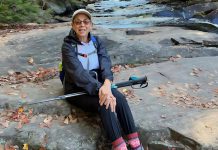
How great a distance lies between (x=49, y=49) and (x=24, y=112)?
3.55 metres

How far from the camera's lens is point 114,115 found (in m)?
4.41

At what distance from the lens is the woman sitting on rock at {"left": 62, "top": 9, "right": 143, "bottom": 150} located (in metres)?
4.40

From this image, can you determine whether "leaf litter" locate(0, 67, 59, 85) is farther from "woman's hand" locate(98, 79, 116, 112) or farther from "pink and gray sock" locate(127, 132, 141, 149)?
"pink and gray sock" locate(127, 132, 141, 149)

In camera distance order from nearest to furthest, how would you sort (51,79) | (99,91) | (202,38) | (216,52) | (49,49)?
1. (99,91)
2. (51,79)
3. (49,49)
4. (216,52)
5. (202,38)

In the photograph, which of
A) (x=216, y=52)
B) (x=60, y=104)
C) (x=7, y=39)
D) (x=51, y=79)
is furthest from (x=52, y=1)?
(x=60, y=104)

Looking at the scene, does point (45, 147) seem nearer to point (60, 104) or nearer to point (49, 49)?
point (60, 104)

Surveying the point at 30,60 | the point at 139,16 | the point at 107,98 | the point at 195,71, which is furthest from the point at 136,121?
the point at 139,16

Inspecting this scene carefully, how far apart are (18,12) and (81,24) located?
9841 mm

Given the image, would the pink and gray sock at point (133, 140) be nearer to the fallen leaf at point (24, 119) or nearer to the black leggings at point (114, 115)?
the black leggings at point (114, 115)

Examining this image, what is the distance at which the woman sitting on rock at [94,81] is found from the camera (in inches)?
173

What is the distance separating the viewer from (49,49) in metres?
8.48

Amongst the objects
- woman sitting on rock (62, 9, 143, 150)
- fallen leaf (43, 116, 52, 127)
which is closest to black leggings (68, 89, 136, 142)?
woman sitting on rock (62, 9, 143, 150)

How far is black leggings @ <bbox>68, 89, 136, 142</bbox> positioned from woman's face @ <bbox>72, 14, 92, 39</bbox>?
2.90 ft

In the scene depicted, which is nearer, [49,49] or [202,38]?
[49,49]
